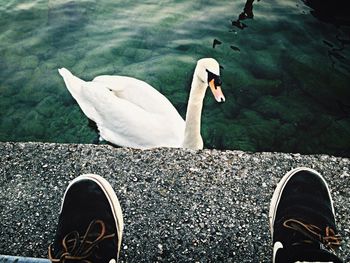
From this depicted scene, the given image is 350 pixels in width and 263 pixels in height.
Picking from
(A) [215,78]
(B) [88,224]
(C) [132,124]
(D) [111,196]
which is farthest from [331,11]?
(B) [88,224]

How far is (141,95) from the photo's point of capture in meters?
4.13

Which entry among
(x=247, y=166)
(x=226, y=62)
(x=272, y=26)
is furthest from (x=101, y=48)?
(x=247, y=166)

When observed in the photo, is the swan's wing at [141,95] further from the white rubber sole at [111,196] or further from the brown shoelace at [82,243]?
the brown shoelace at [82,243]

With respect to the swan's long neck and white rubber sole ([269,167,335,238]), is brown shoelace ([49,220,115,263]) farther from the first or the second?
the swan's long neck

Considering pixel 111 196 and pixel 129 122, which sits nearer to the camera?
pixel 111 196

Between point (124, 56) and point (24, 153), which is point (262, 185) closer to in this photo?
point (24, 153)

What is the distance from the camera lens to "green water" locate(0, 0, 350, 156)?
453 centimetres

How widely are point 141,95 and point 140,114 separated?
0.91 feet

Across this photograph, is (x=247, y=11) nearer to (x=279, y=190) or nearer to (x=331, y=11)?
(x=331, y=11)

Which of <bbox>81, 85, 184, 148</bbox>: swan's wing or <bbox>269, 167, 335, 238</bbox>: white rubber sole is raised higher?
<bbox>269, 167, 335, 238</bbox>: white rubber sole

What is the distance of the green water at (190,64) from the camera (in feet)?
14.9

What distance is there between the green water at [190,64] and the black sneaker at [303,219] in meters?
2.05

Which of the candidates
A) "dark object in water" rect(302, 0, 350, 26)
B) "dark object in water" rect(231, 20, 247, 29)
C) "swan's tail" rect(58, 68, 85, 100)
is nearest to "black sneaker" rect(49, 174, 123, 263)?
"swan's tail" rect(58, 68, 85, 100)

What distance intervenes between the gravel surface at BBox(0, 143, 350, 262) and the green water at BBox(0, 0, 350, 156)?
1.82m
